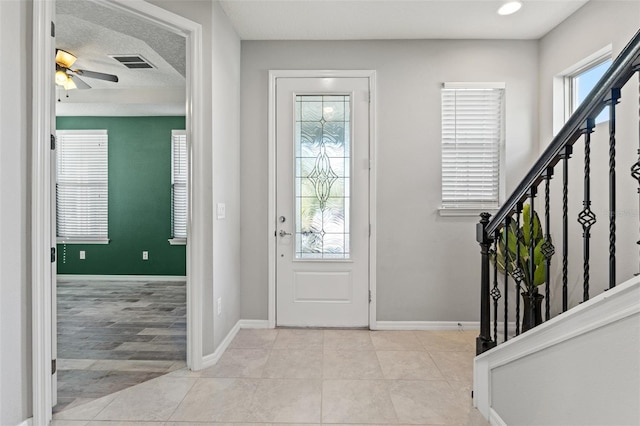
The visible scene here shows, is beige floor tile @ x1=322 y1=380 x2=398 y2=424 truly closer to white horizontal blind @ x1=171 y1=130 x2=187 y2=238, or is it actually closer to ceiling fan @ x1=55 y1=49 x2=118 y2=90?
ceiling fan @ x1=55 y1=49 x2=118 y2=90

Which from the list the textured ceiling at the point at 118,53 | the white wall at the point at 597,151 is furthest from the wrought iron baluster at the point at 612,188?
the textured ceiling at the point at 118,53

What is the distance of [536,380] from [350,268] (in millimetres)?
1962

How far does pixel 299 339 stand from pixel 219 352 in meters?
0.69

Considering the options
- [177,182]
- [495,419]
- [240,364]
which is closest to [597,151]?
[495,419]

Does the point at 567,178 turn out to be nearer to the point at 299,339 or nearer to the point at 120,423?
the point at 299,339

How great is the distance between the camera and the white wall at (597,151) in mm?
2336

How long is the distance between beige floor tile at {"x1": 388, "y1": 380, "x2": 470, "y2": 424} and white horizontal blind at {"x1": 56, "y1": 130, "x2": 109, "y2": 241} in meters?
5.10

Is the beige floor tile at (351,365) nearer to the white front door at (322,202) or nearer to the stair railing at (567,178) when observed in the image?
the white front door at (322,202)

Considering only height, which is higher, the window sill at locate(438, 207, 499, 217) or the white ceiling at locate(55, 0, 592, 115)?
the white ceiling at locate(55, 0, 592, 115)

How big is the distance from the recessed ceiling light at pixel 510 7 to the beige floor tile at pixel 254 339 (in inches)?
129

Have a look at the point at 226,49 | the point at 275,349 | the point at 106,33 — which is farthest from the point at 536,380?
the point at 106,33

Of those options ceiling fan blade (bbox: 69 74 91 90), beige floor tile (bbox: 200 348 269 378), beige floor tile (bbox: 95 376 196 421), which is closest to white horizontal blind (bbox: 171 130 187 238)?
ceiling fan blade (bbox: 69 74 91 90)

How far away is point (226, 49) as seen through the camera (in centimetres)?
287

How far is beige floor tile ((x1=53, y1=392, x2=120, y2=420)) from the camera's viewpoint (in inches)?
76.1
